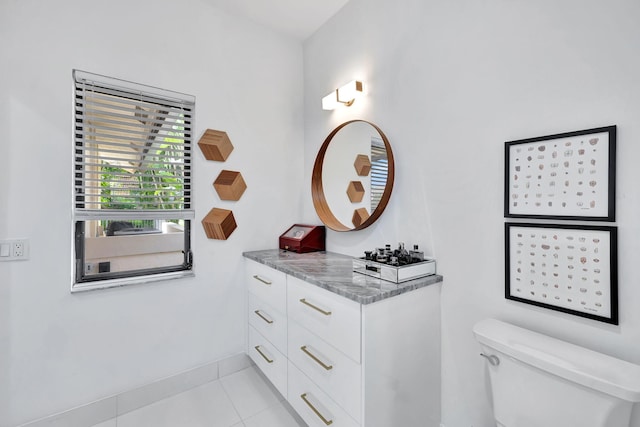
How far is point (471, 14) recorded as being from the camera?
4.61 feet

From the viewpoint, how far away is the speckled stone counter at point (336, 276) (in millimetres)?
1263

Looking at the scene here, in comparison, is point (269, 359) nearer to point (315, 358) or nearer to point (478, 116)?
point (315, 358)

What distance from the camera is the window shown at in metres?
1.70

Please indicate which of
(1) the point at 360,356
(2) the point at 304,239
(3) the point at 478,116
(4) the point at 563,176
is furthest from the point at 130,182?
(4) the point at 563,176

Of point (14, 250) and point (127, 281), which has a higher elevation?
point (14, 250)

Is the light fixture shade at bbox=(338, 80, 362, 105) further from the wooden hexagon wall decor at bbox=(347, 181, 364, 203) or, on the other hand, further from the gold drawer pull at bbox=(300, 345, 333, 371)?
the gold drawer pull at bbox=(300, 345, 333, 371)

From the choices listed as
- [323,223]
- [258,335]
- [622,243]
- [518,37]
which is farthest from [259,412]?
[518,37]

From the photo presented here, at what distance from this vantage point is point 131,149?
72.4 inches

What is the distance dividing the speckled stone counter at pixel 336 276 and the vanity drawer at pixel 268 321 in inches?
11.5

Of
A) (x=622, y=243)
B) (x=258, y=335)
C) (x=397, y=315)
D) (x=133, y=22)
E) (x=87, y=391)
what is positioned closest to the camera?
(x=622, y=243)

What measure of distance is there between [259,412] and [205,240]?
1.15m

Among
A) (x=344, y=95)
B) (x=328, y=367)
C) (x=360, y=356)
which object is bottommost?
(x=328, y=367)

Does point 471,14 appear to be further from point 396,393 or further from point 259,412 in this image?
point 259,412

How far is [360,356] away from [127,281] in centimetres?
150
